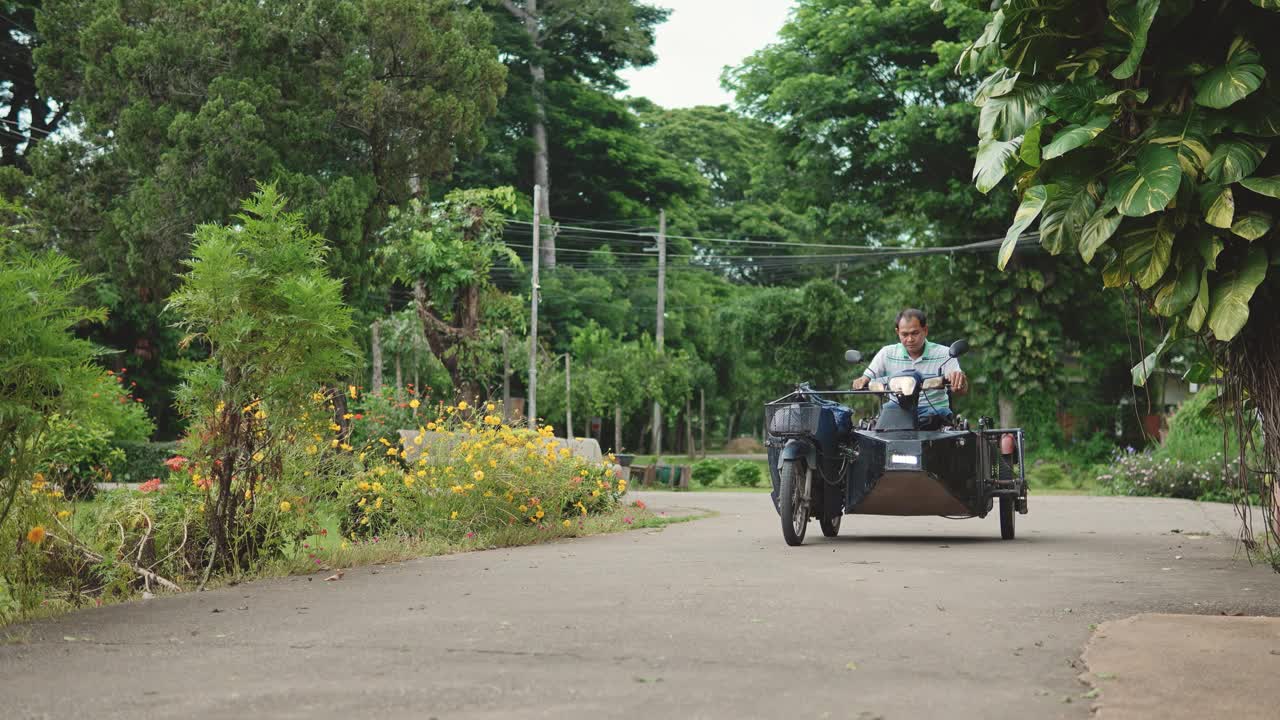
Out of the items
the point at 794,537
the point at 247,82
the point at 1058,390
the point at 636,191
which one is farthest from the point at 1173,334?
the point at 636,191

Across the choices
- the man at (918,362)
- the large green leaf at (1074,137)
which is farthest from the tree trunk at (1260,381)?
the man at (918,362)

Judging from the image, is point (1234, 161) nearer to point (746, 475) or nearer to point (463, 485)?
point (463, 485)

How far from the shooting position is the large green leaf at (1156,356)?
25.4 feet

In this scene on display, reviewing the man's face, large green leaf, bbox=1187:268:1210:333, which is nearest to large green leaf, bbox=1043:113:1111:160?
large green leaf, bbox=1187:268:1210:333

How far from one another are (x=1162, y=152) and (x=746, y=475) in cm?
2505

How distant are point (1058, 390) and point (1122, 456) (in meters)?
7.62

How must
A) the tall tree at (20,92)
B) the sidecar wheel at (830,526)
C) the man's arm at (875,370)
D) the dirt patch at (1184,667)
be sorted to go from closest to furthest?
1. the dirt patch at (1184,667)
2. the man's arm at (875,370)
3. the sidecar wheel at (830,526)
4. the tall tree at (20,92)

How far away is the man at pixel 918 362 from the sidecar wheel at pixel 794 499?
Answer: 0.98 meters

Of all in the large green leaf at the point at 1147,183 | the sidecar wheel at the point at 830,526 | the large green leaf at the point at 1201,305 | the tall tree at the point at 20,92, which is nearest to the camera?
the large green leaf at the point at 1147,183

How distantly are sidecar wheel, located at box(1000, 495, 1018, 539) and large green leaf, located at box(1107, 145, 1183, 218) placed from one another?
5357 millimetres

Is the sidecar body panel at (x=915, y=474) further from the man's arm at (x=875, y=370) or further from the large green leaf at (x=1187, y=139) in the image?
the large green leaf at (x=1187, y=139)

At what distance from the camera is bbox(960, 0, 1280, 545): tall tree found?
6.36m

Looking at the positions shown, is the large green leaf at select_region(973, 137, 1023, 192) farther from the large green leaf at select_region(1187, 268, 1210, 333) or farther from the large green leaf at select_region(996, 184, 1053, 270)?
the large green leaf at select_region(1187, 268, 1210, 333)

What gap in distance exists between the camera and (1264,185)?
6.24 m
